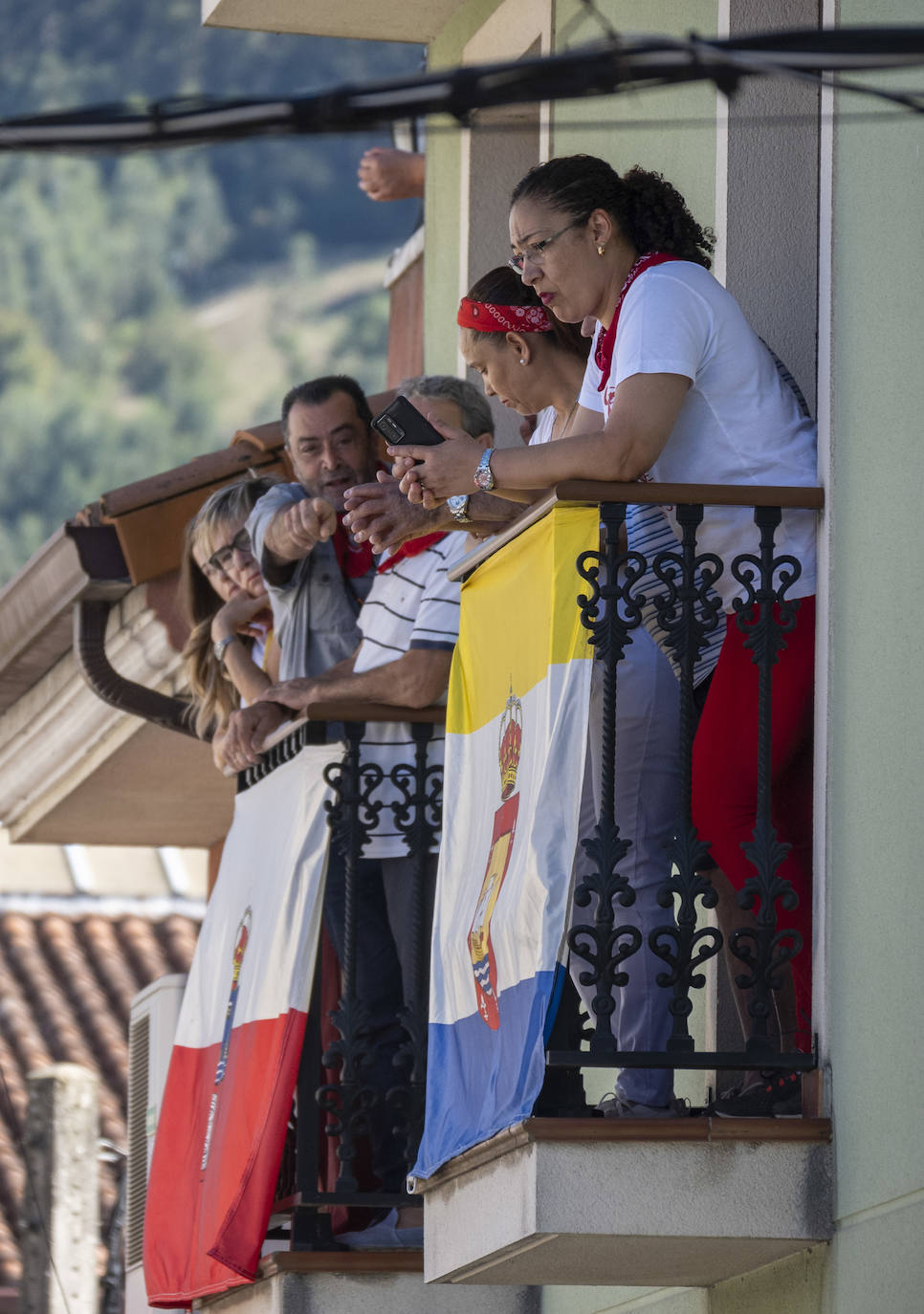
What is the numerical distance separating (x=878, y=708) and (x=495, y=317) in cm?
154

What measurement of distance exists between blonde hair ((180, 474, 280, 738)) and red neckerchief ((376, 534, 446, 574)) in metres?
1.03

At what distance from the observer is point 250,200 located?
326 feet

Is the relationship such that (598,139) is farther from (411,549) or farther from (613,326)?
(613,326)

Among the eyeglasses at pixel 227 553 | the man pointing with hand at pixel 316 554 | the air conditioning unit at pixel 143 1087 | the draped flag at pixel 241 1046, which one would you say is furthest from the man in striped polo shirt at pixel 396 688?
the air conditioning unit at pixel 143 1087

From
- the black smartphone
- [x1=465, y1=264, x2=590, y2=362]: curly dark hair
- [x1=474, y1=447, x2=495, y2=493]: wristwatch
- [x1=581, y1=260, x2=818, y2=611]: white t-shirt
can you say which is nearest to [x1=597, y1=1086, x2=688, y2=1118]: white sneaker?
[x1=581, y1=260, x2=818, y2=611]: white t-shirt

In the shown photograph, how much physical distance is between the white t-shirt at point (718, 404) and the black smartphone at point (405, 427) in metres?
0.41

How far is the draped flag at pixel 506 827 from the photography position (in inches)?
218

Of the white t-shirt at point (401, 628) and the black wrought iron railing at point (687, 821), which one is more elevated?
the white t-shirt at point (401, 628)

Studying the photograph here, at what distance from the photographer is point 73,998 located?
771 inches

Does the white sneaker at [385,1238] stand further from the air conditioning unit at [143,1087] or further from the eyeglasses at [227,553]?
the air conditioning unit at [143,1087]

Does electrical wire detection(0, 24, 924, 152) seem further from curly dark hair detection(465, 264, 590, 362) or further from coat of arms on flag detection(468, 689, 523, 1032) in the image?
curly dark hair detection(465, 264, 590, 362)

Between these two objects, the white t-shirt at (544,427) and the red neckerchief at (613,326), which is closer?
Result: the red neckerchief at (613,326)

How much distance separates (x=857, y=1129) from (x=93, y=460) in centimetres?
7933

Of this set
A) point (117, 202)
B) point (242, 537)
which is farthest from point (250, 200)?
point (242, 537)
